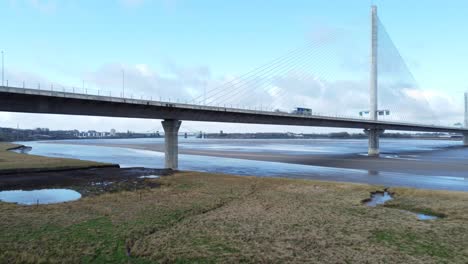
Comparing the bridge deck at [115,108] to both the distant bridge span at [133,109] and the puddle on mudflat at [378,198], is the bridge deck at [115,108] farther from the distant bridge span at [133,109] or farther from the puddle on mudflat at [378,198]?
the puddle on mudflat at [378,198]

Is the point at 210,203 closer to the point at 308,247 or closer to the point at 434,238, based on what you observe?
the point at 308,247

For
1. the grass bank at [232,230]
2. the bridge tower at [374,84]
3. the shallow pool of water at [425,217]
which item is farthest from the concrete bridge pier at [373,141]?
the shallow pool of water at [425,217]

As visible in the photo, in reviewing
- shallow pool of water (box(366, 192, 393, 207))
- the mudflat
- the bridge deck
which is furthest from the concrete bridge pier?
shallow pool of water (box(366, 192, 393, 207))

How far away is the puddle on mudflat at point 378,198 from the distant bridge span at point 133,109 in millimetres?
29050

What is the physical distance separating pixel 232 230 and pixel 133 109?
33624 millimetres

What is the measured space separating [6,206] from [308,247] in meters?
15.5

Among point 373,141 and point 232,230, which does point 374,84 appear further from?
point 232,230

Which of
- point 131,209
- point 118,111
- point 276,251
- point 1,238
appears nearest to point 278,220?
point 276,251

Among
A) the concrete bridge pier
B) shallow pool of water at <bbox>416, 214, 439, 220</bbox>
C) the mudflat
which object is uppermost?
the concrete bridge pier

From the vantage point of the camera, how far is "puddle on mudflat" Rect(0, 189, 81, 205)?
59.8 feet

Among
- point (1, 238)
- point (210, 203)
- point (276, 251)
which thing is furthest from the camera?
point (210, 203)

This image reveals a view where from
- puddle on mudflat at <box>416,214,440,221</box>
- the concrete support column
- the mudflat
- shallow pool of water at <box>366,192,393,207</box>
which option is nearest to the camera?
puddle on mudflat at <box>416,214,440,221</box>

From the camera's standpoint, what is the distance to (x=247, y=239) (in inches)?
430

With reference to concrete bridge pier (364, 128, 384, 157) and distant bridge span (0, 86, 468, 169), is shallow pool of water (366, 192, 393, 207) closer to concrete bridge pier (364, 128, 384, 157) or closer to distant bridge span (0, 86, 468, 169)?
distant bridge span (0, 86, 468, 169)
